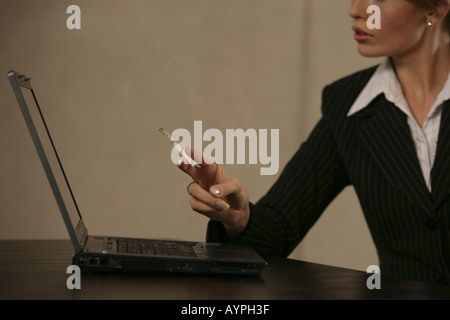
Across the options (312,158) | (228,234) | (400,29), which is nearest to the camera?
(228,234)

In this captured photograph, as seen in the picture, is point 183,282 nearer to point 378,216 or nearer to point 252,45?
point 378,216

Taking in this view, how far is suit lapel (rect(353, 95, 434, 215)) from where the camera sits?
1124 mm

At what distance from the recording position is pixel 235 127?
2.58 metres

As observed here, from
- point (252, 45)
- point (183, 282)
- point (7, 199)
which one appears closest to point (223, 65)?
point (252, 45)

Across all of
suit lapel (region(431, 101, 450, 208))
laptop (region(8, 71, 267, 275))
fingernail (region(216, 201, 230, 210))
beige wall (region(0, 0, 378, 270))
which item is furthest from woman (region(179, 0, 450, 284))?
beige wall (region(0, 0, 378, 270))

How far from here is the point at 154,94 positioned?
2426 millimetres

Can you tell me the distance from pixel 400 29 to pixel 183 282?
751mm

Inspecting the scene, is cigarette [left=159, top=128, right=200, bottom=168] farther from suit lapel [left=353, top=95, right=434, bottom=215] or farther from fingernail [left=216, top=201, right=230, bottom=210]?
suit lapel [left=353, top=95, right=434, bottom=215]

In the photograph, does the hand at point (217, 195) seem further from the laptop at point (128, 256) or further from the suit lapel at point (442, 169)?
the suit lapel at point (442, 169)

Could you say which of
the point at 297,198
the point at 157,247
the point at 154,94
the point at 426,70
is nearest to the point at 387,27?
the point at 426,70

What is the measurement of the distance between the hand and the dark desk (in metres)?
0.14

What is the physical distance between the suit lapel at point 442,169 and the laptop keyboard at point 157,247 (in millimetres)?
488
